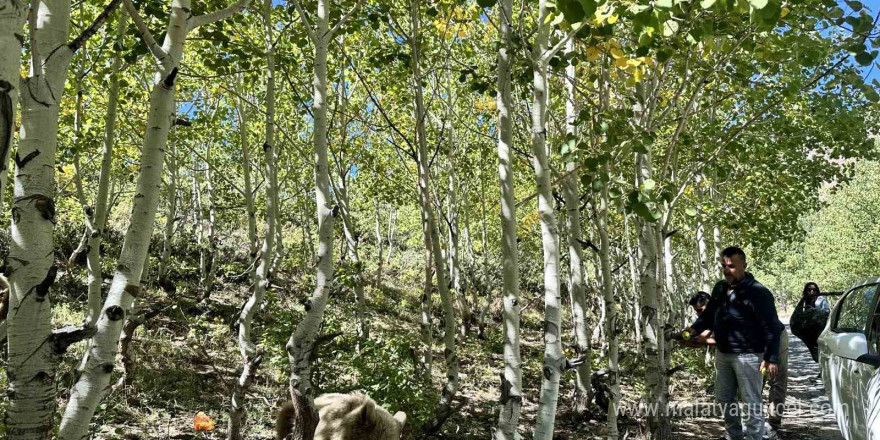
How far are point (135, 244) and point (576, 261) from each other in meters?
5.18

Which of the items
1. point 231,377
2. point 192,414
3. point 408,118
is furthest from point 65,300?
point 408,118

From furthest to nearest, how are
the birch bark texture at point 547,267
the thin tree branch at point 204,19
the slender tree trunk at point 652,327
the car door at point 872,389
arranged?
1. the slender tree trunk at point 652,327
2. the car door at point 872,389
3. the birch bark texture at point 547,267
4. the thin tree branch at point 204,19

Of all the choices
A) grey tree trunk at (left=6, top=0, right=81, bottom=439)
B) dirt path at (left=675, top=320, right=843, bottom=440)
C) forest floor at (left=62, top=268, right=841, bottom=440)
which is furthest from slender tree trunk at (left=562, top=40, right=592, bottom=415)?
grey tree trunk at (left=6, top=0, right=81, bottom=439)

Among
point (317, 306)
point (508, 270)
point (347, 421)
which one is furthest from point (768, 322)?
point (317, 306)

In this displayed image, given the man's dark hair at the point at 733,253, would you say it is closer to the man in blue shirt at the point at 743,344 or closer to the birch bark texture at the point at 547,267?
the man in blue shirt at the point at 743,344

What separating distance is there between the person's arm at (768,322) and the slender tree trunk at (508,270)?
2351mm

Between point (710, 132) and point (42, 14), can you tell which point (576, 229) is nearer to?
point (710, 132)

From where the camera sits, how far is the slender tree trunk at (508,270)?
12.8 ft

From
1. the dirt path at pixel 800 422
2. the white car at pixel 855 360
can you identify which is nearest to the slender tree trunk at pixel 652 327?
the white car at pixel 855 360

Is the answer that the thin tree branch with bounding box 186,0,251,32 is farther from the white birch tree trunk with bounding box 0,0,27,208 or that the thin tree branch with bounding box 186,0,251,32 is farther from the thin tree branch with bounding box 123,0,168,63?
the white birch tree trunk with bounding box 0,0,27,208

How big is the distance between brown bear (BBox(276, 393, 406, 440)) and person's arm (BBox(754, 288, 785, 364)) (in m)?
3.36

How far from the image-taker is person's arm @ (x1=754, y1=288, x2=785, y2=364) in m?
4.69

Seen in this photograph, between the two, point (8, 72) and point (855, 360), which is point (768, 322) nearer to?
point (855, 360)

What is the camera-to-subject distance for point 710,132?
23.5ft
